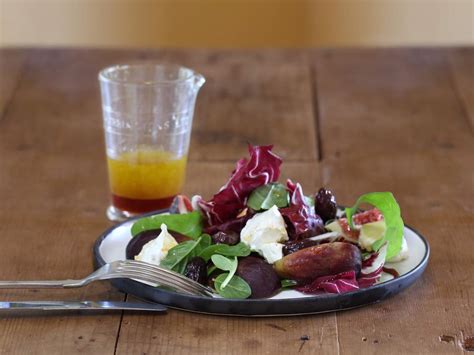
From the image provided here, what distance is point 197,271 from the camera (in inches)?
41.1

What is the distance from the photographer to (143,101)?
1.42 metres

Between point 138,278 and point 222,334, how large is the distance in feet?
0.37

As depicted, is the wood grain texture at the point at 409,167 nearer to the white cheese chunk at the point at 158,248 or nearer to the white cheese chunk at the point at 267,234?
the white cheese chunk at the point at 267,234

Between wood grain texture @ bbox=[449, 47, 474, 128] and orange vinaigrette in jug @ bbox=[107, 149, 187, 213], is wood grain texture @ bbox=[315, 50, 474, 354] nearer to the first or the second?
wood grain texture @ bbox=[449, 47, 474, 128]

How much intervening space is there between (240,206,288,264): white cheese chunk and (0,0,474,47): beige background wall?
236 centimetres

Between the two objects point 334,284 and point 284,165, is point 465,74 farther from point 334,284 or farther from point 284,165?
point 334,284

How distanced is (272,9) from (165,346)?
259 centimetres

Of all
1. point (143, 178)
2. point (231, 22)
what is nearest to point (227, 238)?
point (143, 178)

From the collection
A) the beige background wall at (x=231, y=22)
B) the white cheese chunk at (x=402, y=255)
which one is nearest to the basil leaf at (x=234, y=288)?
the white cheese chunk at (x=402, y=255)

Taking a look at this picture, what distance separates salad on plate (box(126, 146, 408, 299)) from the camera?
103 centimetres

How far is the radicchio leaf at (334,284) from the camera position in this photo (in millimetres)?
1021

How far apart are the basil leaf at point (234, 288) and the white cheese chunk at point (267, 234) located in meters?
0.05

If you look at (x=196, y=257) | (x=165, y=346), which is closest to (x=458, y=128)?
(x=196, y=257)

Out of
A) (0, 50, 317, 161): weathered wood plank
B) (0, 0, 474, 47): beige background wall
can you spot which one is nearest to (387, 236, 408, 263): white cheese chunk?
(0, 50, 317, 161): weathered wood plank
